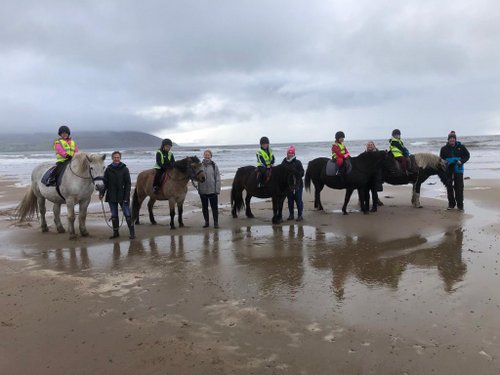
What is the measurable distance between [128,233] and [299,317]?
533 cm

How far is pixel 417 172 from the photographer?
1057 cm

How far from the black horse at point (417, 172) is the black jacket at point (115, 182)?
21.1 feet

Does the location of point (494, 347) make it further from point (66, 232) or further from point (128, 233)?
point (66, 232)

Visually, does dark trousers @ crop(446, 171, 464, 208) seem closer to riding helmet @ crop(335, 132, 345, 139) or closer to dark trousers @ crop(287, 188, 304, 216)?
riding helmet @ crop(335, 132, 345, 139)

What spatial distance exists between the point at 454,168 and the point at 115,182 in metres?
8.41

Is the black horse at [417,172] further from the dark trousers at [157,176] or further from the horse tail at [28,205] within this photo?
the horse tail at [28,205]

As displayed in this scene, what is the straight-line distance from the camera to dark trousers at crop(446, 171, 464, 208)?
9.80m

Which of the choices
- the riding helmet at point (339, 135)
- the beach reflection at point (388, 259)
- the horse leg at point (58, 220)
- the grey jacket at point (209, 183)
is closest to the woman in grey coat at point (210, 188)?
the grey jacket at point (209, 183)

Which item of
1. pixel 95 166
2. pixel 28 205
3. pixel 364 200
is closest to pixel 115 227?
pixel 95 166

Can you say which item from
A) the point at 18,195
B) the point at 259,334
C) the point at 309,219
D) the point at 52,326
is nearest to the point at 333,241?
the point at 309,219

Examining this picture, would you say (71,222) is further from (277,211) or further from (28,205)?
(277,211)

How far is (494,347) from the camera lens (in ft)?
10.2

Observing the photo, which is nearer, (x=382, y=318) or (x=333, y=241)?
(x=382, y=318)

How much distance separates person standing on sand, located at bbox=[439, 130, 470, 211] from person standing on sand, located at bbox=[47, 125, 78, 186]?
9116 mm
